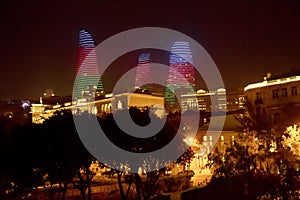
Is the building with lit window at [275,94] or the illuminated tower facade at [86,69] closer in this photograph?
the building with lit window at [275,94]

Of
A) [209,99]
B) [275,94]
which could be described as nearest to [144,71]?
[209,99]

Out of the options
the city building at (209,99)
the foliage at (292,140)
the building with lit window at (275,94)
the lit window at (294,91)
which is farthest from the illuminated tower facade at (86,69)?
the foliage at (292,140)

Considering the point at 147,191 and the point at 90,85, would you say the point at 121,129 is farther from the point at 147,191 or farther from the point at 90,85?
the point at 90,85

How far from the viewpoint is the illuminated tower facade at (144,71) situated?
11980cm

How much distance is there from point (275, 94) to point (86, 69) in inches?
3015

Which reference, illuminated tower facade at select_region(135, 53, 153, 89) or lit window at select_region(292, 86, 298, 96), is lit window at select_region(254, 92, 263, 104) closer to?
lit window at select_region(292, 86, 298, 96)

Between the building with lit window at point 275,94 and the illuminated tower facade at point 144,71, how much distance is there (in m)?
71.8

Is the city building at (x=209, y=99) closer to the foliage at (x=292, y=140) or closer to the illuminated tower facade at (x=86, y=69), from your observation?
the illuminated tower facade at (x=86, y=69)

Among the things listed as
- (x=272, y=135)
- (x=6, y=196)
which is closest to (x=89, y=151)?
(x=6, y=196)

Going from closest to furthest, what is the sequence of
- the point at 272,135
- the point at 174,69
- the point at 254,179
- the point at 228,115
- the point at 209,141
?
the point at 254,179 < the point at 272,135 < the point at 209,141 < the point at 228,115 < the point at 174,69

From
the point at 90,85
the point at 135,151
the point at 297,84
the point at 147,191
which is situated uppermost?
the point at 90,85

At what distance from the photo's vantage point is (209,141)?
132 feet

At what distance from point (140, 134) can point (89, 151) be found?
2.22m

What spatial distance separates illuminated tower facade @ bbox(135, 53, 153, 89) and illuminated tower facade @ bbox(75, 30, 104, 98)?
1281cm
